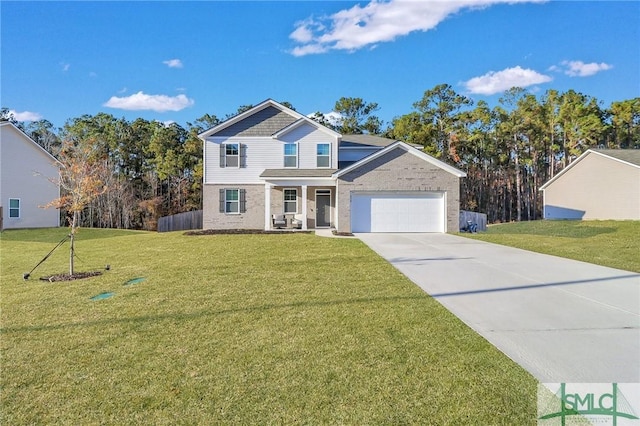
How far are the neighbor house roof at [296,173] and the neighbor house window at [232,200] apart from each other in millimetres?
2119

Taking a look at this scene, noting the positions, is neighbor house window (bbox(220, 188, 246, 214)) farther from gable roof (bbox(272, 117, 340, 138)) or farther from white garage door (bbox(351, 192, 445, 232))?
white garage door (bbox(351, 192, 445, 232))

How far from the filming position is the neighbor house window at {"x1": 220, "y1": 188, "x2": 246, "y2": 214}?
801 inches

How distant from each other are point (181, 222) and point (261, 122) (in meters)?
11.0

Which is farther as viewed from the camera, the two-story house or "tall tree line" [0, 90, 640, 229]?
"tall tree line" [0, 90, 640, 229]

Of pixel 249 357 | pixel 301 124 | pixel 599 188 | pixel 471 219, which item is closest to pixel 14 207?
pixel 301 124

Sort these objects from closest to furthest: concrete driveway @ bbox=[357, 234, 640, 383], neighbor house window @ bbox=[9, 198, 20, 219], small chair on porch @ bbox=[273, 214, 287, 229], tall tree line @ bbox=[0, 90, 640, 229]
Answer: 1. concrete driveway @ bbox=[357, 234, 640, 383]
2. small chair on porch @ bbox=[273, 214, 287, 229]
3. neighbor house window @ bbox=[9, 198, 20, 219]
4. tall tree line @ bbox=[0, 90, 640, 229]

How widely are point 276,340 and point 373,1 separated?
11.5 meters

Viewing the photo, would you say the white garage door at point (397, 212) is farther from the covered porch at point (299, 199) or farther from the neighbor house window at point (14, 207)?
the neighbor house window at point (14, 207)

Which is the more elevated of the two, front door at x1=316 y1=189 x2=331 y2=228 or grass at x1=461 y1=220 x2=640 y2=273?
front door at x1=316 y1=189 x2=331 y2=228

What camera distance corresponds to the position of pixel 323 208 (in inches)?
826

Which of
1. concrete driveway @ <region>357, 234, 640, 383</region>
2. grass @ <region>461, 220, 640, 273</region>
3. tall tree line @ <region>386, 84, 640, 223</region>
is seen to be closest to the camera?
concrete driveway @ <region>357, 234, 640, 383</region>

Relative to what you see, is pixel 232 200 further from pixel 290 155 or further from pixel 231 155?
pixel 290 155

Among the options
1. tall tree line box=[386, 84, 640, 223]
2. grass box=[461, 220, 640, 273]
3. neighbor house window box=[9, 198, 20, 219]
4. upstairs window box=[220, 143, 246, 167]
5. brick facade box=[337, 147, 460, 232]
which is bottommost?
grass box=[461, 220, 640, 273]

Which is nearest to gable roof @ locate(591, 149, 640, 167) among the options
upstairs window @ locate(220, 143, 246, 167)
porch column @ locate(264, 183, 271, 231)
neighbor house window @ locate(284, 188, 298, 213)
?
neighbor house window @ locate(284, 188, 298, 213)
